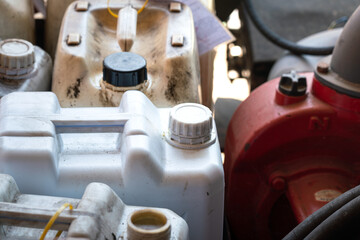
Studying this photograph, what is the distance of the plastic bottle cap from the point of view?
0.79m

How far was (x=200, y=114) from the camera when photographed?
2.13 feet

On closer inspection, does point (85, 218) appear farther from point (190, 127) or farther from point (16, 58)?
point (16, 58)

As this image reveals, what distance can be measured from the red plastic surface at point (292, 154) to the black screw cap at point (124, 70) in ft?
0.73

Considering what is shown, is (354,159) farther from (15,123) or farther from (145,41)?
(15,123)

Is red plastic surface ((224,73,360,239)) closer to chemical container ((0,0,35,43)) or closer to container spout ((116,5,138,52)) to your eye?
container spout ((116,5,138,52))

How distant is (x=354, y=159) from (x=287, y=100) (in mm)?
154

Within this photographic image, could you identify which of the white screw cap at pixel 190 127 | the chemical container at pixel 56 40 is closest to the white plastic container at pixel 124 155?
the white screw cap at pixel 190 127

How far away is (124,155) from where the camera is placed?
0.60 m

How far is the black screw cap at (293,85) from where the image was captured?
834 mm

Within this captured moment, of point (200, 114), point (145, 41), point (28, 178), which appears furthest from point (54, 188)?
point (145, 41)

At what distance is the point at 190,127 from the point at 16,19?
49cm

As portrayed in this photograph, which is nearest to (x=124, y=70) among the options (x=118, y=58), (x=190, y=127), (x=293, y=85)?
(x=118, y=58)

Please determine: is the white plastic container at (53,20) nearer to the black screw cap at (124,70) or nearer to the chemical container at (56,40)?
the chemical container at (56,40)

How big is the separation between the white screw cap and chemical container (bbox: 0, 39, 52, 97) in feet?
0.99
